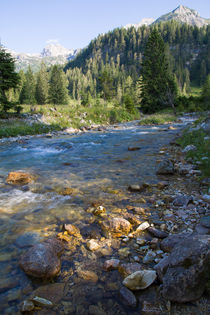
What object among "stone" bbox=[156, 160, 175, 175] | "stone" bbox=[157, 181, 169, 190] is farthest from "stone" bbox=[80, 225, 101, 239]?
"stone" bbox=[156, 160, 175, 175]

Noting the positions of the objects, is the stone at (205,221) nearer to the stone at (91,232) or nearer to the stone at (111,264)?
the stone at (111,264)

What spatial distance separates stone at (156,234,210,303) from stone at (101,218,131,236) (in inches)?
57.4

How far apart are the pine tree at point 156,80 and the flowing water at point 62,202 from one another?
36116 millimetres

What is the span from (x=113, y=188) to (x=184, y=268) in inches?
152

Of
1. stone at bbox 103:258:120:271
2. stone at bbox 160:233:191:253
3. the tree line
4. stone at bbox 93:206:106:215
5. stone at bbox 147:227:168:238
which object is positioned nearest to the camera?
stone at bbox 103:258:120:271

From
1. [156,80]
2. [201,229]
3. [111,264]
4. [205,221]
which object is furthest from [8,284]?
[156,80]

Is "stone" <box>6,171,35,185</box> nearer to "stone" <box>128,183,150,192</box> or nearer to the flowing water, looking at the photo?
the flowing water

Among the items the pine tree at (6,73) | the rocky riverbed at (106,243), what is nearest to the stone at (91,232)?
the rocky riverbed at (106,243)

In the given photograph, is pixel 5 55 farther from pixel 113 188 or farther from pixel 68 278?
pixel 68 278

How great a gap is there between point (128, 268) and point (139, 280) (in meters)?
0.32

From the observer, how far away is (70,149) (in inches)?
510

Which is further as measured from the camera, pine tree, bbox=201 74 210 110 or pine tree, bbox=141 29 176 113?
pine tree, bbox=141 29 176 113

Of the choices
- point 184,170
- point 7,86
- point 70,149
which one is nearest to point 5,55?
point 7,86

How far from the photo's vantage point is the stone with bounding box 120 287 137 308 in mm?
2313
